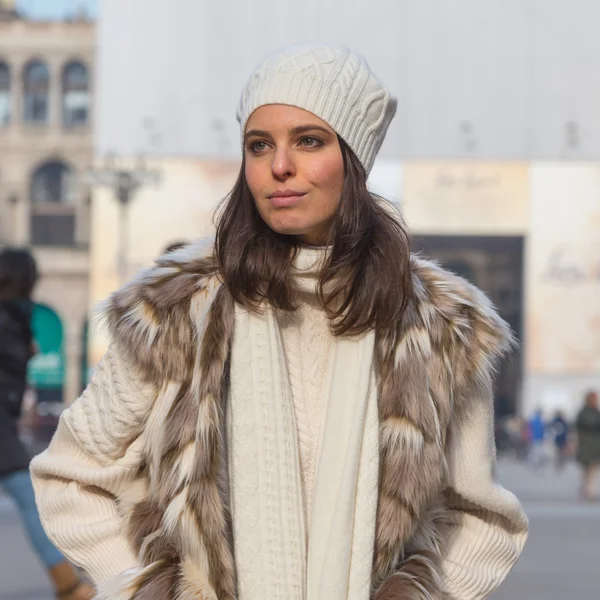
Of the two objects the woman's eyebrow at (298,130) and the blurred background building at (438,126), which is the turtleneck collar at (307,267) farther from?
the blurred background building at (438,126)

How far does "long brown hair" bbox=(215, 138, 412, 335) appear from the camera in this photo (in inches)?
90.9

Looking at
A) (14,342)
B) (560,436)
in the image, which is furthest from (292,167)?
(560,436)

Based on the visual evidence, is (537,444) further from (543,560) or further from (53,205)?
(53,205)

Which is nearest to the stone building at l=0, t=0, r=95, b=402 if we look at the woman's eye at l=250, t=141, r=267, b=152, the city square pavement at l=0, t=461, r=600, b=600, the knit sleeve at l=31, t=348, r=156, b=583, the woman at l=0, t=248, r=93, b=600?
the city square pavement at l=0, t=461, r=600, b=600

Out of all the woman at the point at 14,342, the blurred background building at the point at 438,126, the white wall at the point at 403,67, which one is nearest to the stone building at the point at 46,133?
the blurred background building at the point at 438,126

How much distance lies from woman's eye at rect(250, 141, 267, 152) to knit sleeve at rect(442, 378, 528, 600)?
542 millimetres

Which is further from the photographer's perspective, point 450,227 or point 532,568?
point 450,227

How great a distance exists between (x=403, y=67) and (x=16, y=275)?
3337 cm

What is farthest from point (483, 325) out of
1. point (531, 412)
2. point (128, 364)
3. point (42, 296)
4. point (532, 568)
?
point (42, 296)

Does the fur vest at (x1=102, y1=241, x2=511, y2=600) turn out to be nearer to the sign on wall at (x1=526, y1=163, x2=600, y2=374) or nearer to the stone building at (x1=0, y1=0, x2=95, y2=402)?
the sign on wall at (x1=526, y1=163, x2=600, y2=374)

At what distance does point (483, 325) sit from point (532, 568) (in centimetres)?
732

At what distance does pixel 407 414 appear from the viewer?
2.27 meters

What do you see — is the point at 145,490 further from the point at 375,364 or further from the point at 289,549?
the point at 375,364

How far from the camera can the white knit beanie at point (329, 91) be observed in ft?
7.50
